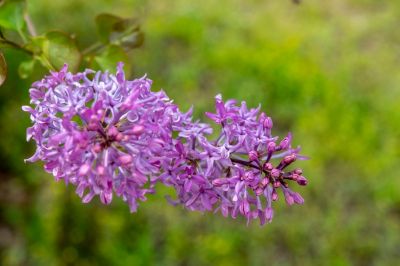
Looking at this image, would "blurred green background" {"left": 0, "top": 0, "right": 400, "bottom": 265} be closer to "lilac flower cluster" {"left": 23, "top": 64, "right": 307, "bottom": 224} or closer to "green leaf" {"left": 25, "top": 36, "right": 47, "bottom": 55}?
"green leaf" {"left": 25, "top": 36, "right": 47, "bottom": 55}

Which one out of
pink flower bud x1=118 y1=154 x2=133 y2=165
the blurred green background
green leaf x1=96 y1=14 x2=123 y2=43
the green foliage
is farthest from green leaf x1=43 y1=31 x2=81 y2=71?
the blurred green background

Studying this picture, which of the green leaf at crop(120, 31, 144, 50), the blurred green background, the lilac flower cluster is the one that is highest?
the blurred green background

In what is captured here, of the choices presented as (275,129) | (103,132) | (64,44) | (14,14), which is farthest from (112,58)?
(275,129)

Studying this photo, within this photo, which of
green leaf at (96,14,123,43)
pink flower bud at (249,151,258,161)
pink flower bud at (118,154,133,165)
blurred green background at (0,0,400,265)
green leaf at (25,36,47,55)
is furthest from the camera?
blurred green background at (0,0,400,265)

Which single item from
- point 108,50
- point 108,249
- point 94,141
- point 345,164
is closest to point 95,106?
point 94,141

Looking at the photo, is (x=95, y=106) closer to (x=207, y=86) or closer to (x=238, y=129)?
(x=238, y=129)

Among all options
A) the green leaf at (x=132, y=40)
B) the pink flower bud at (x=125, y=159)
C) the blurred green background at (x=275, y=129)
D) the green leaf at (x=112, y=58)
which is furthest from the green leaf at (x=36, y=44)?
the blurred green background at (x=275, y=129)

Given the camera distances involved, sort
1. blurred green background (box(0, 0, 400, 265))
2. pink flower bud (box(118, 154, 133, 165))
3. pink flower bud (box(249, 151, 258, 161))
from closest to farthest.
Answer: pink flower bud (box(118, 154, 133, 165))
pink flower bud (box(249, 151, 258, 161))
blurred green background (box(0, 0, 400, 265))
